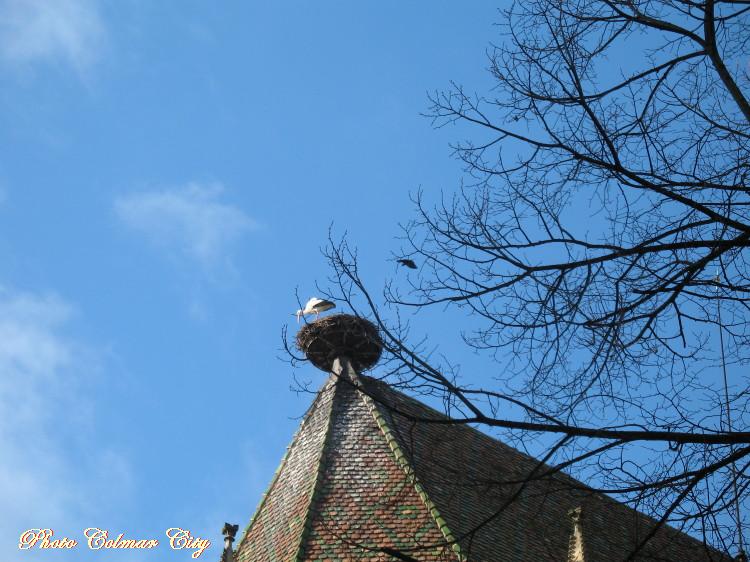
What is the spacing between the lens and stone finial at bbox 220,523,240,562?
20141 millimetres

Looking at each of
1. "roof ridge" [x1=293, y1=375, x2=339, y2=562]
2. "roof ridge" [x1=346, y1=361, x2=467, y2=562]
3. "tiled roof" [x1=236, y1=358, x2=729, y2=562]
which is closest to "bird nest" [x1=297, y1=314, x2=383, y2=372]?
"roof ridge" [x1=346, y1=361, x2=467, y2=562]

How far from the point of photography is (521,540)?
19.5m

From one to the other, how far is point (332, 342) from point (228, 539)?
4.89 metres

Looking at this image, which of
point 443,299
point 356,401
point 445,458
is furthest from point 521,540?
point 443,299

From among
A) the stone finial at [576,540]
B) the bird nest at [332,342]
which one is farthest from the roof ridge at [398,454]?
the stone finial at [576,540]

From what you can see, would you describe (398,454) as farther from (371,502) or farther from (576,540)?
(576,540)

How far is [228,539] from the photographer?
66.9 feet

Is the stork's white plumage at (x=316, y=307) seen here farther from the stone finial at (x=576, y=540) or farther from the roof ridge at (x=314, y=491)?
the stone finial at (x=576, y=540)

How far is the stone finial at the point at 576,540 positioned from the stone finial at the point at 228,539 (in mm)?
5026

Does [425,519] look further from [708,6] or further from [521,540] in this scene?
[708,6]

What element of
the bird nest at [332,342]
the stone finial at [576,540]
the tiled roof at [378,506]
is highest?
the bird nest at [332,342]

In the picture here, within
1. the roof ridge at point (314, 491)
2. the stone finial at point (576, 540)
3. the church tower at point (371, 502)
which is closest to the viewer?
the stone finial at point (576, 540)

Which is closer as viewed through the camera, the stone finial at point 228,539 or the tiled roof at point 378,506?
the tiled roof at point 378,506

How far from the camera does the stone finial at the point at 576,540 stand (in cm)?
1806
